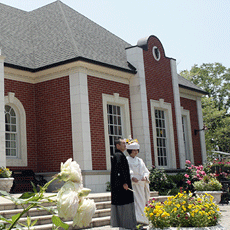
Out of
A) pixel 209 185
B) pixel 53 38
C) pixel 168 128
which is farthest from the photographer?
pixel 168 128

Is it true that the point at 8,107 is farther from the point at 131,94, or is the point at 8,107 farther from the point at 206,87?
the point at 206,87

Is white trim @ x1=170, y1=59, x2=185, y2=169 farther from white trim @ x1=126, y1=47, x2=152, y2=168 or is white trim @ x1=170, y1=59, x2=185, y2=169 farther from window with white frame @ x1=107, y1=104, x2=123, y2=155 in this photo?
window with white frame @ x1=107, y1=104, x2=123, y2=155

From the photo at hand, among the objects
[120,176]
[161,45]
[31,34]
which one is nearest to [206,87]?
[161,45]

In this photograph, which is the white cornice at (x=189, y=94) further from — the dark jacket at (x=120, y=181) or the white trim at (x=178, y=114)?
the dark jacket at (x=120, y=181)

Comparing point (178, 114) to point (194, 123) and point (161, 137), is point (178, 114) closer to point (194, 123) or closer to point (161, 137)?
point (161, 137)

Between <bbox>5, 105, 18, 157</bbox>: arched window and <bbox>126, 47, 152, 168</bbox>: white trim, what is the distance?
465 cm

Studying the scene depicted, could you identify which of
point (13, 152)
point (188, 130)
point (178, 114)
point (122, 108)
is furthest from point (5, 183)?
point (188, 130)

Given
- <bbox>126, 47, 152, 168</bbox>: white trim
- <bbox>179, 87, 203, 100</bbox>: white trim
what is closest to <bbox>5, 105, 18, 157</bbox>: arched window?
<bbox>126, 47, 152, 168</bbox>: white trim

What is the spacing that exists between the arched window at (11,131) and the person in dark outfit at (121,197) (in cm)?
718

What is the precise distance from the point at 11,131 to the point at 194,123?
33.8 feet

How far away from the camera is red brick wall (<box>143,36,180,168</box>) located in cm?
1630

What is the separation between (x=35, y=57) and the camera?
14930mm

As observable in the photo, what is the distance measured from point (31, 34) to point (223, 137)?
87.2 ft

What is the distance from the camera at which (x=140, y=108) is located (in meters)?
15.4
